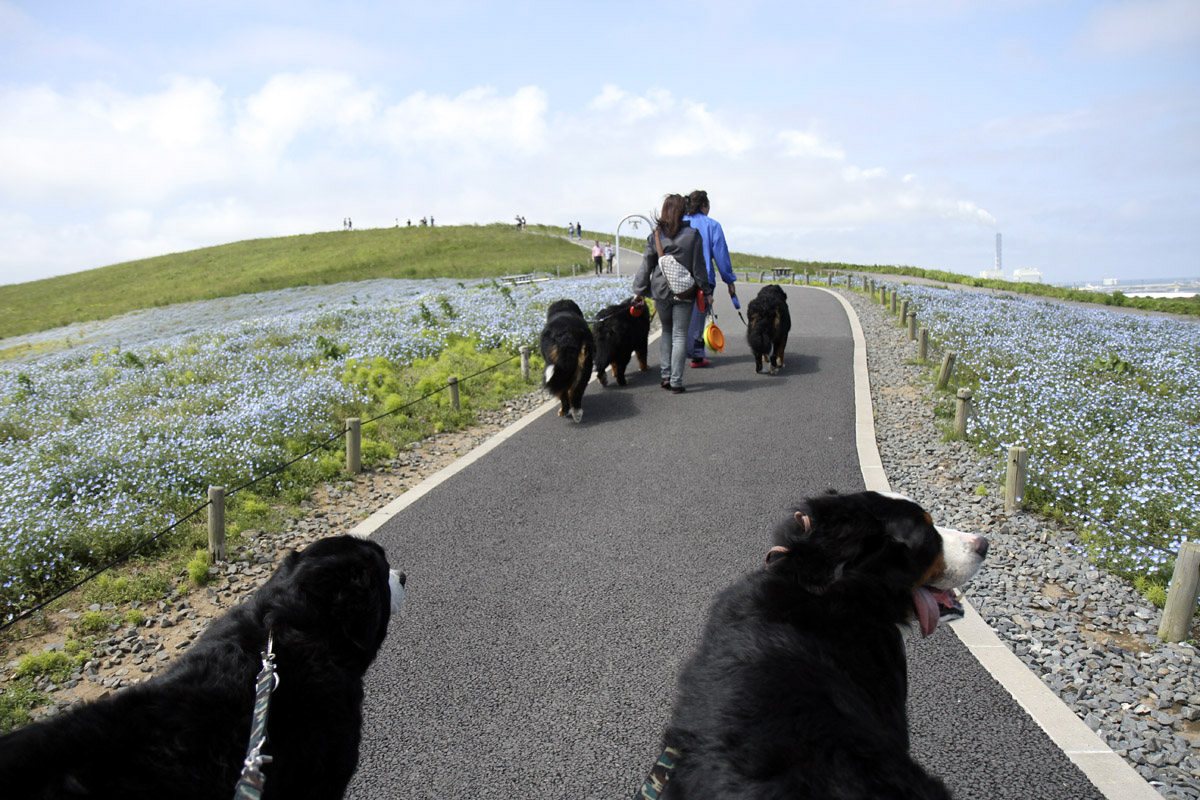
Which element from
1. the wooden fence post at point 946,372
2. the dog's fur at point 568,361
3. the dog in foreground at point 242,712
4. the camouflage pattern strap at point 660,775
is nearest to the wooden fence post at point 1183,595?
the camouflage pattern strap at point 660,775

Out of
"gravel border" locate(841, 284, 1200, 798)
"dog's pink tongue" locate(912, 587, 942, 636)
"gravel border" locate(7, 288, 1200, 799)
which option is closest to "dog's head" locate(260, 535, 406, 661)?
"dog's pink tongue" locate(912, 587, 942, 636)

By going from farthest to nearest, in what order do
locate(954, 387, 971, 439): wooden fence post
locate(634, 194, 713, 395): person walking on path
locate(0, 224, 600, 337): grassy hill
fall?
1. locate(0, 224, 600, 337): grassy hill
2. locate(634, 194, 713, 395): person walking on path
3. locate(954, 387, 971, 439): wooden fence post

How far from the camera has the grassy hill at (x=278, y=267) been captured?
46.2 meters

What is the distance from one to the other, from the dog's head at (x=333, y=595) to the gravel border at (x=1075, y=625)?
10.4ft

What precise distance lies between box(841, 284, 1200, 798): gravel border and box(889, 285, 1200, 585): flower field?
303 millimetres

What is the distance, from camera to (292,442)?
26.4 ft

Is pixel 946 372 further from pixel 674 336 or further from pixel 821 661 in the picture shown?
pixel 821 661

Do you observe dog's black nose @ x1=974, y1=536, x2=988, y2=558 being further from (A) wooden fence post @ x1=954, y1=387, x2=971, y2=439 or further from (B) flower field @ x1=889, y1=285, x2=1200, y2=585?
(A) wooden fence post @ x1=954, y1=387, x2=971, y2=439

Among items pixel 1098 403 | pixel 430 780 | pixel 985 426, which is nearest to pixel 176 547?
pixel 430 780

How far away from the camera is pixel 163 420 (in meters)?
9.08

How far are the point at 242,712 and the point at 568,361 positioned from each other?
22.1 ft

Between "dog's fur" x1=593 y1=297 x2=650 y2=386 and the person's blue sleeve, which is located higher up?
the person's blue sleeve

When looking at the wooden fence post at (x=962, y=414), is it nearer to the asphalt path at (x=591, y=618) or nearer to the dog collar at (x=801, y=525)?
the asphalt path at (x=591, y=618)

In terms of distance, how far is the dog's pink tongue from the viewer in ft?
8.39
